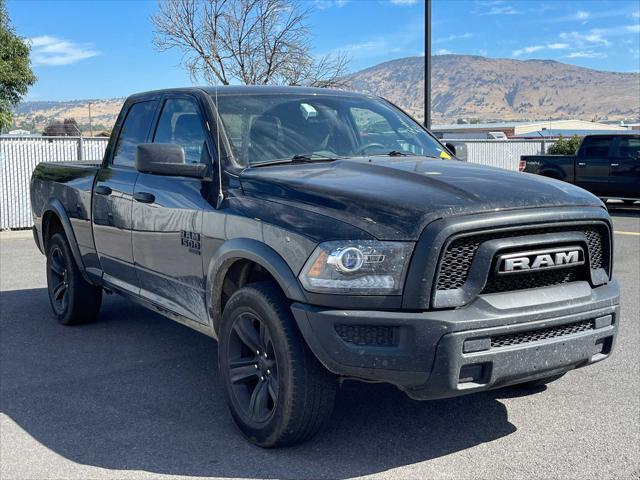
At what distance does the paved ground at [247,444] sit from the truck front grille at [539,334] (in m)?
0.67

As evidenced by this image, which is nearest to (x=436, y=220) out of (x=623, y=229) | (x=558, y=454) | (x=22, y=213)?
(x=558, y=454)

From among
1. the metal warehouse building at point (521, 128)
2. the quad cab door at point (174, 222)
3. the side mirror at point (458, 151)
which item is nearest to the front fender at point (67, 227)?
the quad cab door at point (174, 222)

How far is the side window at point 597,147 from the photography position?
61.2ft

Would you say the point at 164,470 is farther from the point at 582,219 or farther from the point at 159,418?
the point at 582,219

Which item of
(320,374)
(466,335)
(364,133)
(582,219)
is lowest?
(320,374)

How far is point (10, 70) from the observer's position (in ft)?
83.3

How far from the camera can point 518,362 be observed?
11.8 feet

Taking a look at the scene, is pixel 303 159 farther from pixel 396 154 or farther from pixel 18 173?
pixel 18 173

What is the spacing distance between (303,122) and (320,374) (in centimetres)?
189

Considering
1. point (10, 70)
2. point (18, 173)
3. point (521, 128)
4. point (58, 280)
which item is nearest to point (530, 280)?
point (58, 280)

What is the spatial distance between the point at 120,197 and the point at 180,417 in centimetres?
185

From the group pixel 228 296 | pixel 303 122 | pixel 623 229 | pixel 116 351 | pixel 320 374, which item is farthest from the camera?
pixel 623 229

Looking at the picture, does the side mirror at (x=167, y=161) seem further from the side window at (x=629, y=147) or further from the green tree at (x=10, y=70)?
the green tree at (x=10, y=70)

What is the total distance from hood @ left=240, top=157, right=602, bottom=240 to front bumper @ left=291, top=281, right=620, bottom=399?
16.2 inches
